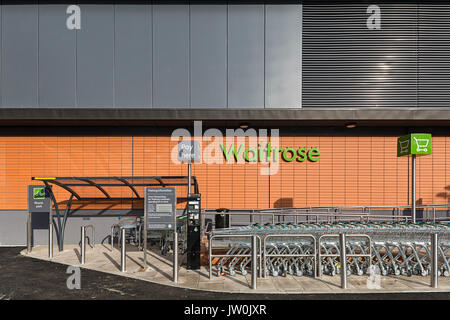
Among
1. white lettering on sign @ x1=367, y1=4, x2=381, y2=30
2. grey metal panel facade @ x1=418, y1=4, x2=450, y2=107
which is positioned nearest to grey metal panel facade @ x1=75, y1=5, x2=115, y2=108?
white lettering on sign @ x1=367, y1=4, x2=381, y2=30

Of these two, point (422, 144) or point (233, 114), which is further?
point (233, 114)

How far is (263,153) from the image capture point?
10.3 metres

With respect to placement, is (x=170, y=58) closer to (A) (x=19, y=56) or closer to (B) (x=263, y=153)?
(B) (x=263, y=153)

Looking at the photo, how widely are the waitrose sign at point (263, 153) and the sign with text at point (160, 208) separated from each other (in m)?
4.13

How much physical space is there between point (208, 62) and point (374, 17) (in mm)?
A: 6809

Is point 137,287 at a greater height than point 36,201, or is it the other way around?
point 36,201

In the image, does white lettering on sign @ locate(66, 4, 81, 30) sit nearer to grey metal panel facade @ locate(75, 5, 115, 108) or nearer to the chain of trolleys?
grey metal panel facade @ locate(75, 5, 115, 108)

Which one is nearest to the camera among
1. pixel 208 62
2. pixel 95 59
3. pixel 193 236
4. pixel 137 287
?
pixel 137 287

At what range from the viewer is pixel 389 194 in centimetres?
1035

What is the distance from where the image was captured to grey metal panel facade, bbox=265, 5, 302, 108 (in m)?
9.65

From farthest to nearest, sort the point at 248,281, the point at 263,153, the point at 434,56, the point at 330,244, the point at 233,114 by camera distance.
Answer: the point at 263,153, the point at 434,56, the point at 233,114, the point at 330,244, the point at 248,281

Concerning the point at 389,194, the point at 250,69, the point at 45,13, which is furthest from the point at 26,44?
the point at 389,194

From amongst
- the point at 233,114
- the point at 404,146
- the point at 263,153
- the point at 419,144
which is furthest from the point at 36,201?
the point at 419,144

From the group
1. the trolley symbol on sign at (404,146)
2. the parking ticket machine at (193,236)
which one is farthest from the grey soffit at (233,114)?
the parking ticket machine at (193,236)
